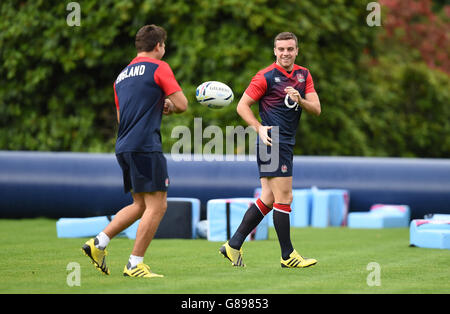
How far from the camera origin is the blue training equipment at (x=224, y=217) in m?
9.61

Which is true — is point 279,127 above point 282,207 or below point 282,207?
above

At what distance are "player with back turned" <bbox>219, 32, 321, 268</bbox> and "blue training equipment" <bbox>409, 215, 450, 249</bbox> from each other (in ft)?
7.34

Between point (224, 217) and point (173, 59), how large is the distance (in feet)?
23.5

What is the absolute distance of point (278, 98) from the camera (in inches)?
279

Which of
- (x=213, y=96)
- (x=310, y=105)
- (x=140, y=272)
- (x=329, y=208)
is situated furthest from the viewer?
(x=329, y=208)

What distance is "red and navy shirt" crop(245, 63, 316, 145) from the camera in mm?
7066

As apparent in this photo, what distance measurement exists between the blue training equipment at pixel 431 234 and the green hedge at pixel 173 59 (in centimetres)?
709

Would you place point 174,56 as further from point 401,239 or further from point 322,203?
point 401,239

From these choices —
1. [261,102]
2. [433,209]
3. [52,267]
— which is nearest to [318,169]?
[433,209]

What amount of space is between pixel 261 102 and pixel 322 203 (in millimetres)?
5416
